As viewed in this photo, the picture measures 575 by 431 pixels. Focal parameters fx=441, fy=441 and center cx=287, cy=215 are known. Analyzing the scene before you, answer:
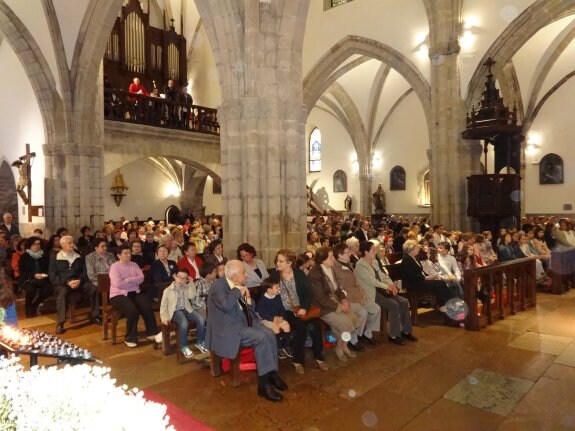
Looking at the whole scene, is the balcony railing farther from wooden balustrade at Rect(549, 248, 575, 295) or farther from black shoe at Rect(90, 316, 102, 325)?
wooden balustrade at Rect(549, 248, 575, 295)

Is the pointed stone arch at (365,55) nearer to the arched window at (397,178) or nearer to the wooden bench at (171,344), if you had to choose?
the arched window at (397,178)

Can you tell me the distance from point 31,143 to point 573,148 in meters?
19.8

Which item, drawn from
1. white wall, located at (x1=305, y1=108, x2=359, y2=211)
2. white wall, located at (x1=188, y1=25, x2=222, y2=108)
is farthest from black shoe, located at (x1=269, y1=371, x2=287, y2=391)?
white wall, located at (x1=305, y1=108, x2=359, y2=211)

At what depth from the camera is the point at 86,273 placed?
674 centimetres

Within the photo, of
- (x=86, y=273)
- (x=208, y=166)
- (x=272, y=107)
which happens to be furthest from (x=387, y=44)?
(x=86, y=273)

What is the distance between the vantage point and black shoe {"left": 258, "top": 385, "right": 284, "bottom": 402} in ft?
12.8

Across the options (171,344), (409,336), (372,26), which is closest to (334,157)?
(372,26)

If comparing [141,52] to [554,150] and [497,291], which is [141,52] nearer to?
[497,291]

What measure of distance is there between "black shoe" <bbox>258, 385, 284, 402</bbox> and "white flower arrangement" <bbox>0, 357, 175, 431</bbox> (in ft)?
7.86

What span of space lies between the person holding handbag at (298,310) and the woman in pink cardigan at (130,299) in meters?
1.76

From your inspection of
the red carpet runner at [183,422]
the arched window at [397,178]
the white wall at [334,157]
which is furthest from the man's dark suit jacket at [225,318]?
the white wall at [334,157]

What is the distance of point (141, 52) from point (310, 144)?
1134 centimetres

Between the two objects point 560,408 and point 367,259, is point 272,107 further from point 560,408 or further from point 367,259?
point 560,408

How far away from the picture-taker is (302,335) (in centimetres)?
470
